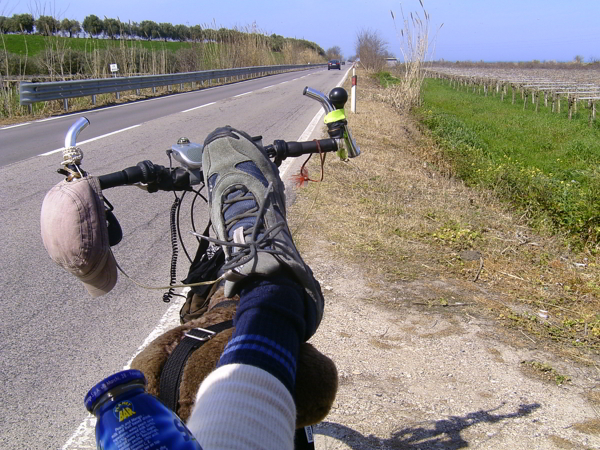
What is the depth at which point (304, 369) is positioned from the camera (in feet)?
3.87

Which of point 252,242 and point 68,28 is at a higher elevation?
point 68,28

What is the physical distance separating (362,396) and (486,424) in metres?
0.58

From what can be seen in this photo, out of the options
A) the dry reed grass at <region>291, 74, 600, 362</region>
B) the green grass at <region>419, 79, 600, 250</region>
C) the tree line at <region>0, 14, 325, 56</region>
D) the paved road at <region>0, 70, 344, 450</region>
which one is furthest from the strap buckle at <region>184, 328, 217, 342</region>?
the tree line at <region>0, 14, 325, 56</region>

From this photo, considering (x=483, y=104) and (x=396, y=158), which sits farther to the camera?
(x=483, y=104)

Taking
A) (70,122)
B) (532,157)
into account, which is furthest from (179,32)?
(532,157)

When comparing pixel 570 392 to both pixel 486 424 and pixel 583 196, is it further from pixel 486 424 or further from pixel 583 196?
pixel 583 196

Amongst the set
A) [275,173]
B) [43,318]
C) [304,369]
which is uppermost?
[275,173]

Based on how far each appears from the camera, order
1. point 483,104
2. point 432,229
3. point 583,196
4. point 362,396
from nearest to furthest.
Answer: point 362,396 < point 432,229 < point 583,196 < point 483,104

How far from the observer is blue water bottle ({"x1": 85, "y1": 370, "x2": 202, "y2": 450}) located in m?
0.66

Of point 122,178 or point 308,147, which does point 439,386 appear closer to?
point 308,147

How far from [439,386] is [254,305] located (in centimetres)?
190

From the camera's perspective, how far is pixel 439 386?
274cm

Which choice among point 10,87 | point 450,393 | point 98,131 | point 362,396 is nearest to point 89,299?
point 362,396

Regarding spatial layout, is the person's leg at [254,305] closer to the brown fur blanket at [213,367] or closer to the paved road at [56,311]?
the brown fur blanket at [213,367]
